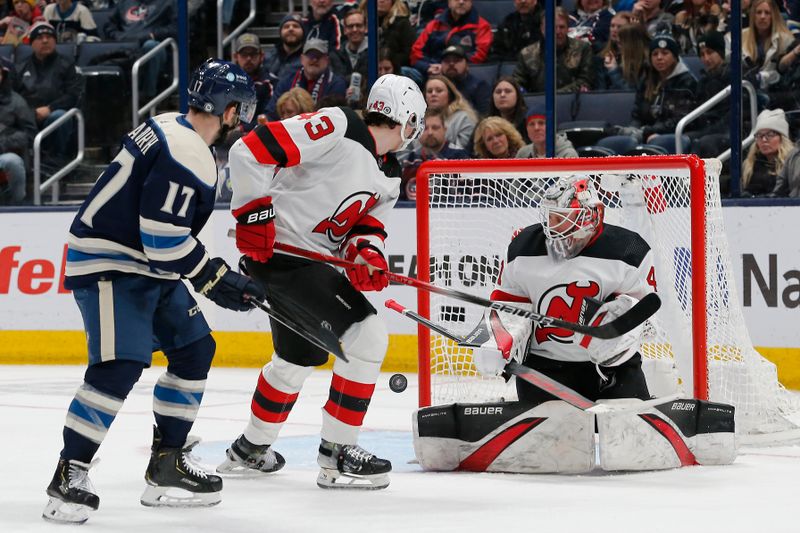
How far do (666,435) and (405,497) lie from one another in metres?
0.82

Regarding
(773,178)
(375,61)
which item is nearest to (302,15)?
(375,61)

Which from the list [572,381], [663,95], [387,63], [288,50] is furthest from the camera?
[288,50]

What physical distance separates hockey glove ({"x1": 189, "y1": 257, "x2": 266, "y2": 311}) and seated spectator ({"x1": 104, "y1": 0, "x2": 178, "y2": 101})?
5.62 metres

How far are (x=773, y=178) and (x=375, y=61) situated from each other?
2.08m

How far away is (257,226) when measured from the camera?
11.3ft

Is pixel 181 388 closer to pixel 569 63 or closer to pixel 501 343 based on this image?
pixel 501 343

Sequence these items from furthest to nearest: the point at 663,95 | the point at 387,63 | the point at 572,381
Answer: the point at 387,63 → the point at 663,95 → the point at 572,381

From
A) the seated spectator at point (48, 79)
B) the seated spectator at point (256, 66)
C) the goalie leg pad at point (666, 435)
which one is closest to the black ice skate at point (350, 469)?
the goalie leg pad at point (666, 435)

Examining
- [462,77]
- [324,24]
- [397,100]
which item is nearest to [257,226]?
[397,100]

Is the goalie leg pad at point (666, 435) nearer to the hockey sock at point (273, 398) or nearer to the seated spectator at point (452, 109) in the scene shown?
the hockey sock at point (273, 398)

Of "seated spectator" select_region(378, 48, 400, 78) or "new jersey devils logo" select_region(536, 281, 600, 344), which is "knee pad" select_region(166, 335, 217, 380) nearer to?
"new jersey devils logo" select_region(536, 281, 600, 344)

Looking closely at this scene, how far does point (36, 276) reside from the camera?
7.04 meters

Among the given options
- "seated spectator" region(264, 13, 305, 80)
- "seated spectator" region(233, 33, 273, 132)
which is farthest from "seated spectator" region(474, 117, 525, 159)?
"seated spectator" region(233, 33, 273, 132)

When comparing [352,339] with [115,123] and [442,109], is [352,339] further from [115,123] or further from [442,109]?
[115,123]
